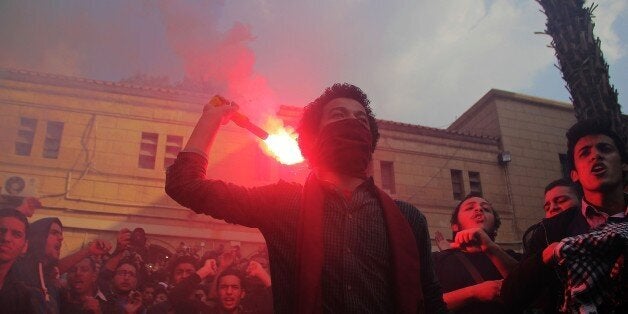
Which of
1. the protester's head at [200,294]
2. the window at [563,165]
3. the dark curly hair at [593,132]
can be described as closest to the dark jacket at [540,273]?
the dark curly hair at [593,132]

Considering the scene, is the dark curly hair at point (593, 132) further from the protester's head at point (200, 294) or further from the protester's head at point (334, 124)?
the protester's head at point (200, 294)

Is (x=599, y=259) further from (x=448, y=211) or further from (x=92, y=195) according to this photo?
(x=448, y=211)

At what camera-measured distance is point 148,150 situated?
16.1m

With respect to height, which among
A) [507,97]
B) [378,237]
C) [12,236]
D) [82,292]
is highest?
[507,97]

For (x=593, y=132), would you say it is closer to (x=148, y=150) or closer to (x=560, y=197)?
(x=560, y=197)

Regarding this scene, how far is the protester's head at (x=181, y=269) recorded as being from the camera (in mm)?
8188

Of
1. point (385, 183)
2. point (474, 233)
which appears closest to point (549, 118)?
point (385, 183)

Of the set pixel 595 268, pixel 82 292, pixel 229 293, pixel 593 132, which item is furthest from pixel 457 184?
pixel 595 268

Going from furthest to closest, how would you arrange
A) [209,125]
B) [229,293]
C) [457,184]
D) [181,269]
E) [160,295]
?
[457,184]
[181,269]
[160,295]
[229,293]
[209,125]

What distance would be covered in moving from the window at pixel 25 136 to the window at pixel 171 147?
424 centimetres

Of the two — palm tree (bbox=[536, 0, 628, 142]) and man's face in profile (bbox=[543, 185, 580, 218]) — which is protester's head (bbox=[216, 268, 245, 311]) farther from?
palm tree (bbox=[536, 0, 628, 142])

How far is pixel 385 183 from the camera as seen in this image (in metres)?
18.4

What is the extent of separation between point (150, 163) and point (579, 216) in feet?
49.9

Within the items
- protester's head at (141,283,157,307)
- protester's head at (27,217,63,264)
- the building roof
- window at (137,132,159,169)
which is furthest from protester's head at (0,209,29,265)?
the building roof
